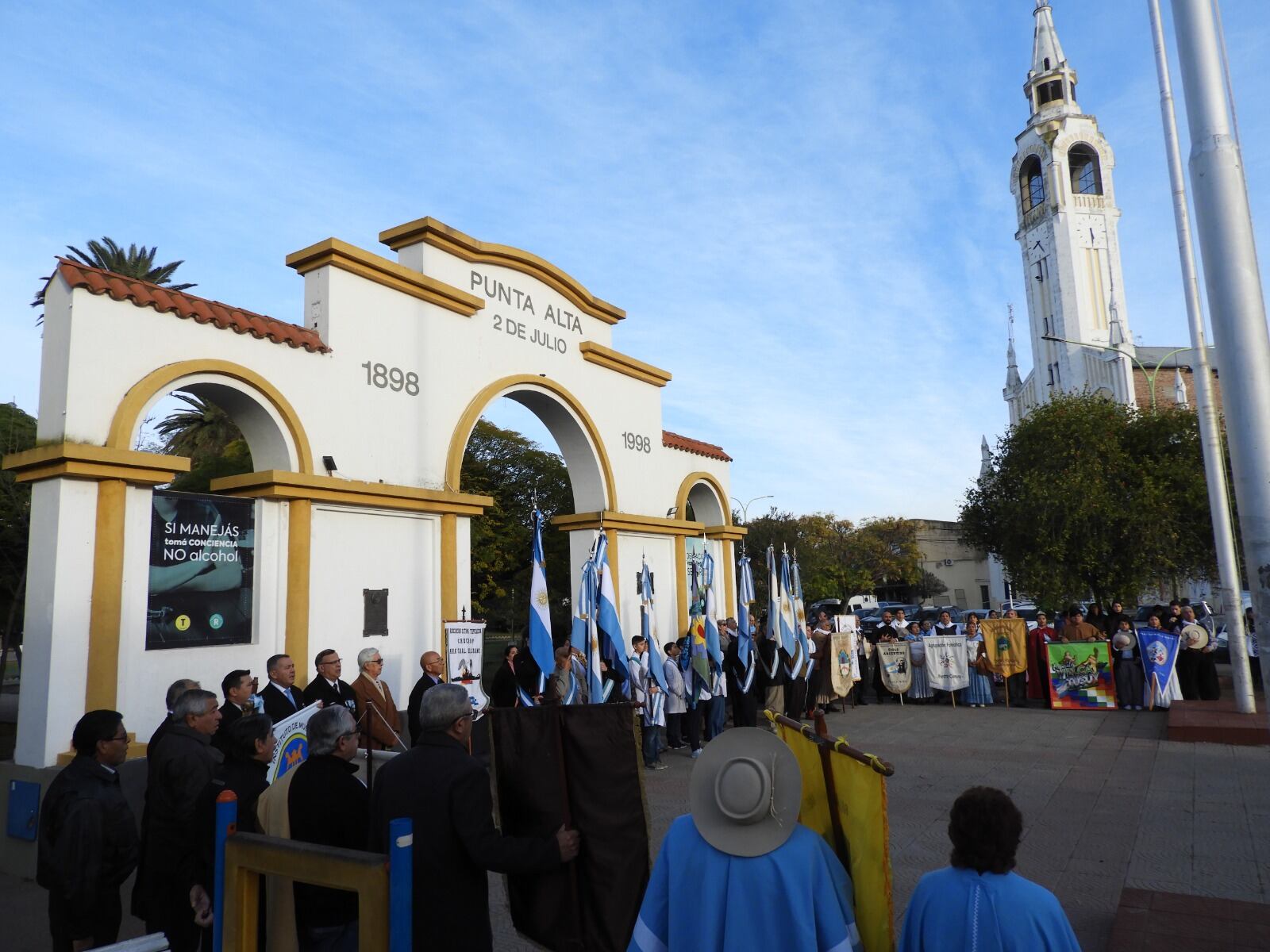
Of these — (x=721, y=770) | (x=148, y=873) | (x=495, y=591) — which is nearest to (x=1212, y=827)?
(x=721, y=770)

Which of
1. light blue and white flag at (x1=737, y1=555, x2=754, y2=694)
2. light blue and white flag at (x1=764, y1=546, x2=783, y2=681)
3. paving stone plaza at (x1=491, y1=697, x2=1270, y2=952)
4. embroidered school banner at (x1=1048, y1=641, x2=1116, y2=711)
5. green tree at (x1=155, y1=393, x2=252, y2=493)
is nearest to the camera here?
paving stone plaza at (x1=491, y1=697, x2=1270, y2=952)

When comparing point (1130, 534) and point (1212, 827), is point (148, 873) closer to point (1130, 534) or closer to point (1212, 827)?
point (1212, 827)

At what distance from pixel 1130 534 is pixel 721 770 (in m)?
23.6

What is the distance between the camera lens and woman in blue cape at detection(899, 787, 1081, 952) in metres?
2.56

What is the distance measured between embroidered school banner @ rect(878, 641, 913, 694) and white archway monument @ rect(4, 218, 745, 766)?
414 centimetres

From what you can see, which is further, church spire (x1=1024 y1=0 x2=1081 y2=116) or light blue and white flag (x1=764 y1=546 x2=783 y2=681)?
church spire (x1=1024 y1=0 x2=1081 y2=116)

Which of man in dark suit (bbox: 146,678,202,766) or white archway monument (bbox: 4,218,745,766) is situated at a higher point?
white archway monument (bbox: 4,218,745,766)

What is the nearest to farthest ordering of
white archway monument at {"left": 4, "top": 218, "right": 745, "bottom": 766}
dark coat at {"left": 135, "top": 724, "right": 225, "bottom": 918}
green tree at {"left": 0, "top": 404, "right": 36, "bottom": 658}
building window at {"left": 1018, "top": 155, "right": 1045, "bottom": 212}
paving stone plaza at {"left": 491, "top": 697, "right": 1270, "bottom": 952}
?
dark coat at {"left": 135, "top": 724, "right": 225, "bottom": 918} → paving stone plaza at {"left": 491, "top": 697, "right": 1270, "bottom": 952} → white archway monument at {"left": 4, "top": 218, "right": 745, "bottom": 766} → green tree at {"left": 0, "top": 404, "right": 36, "bottom": 658} → building window at {"left": 1018, "top": 155, "right": 1045, "bottom": 212}

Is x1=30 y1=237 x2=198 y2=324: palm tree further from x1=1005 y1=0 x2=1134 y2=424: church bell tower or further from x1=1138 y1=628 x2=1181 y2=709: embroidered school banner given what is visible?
x1=1005 y1=0 x2=1134 y2=424: church bell tower

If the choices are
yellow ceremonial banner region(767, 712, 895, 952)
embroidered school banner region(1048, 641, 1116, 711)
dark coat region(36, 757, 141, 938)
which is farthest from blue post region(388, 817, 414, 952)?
embroidered school banner region(1048, 641, 1116, 711)

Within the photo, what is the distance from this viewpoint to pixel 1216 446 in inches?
503

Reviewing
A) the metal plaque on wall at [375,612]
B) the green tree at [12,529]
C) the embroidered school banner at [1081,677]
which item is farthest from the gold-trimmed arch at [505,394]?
the green tree at [12,529]

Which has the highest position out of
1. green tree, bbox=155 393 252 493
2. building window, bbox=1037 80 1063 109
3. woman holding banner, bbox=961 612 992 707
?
building window, bbox=1037 80 1063 109

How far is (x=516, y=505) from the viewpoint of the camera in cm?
3516
